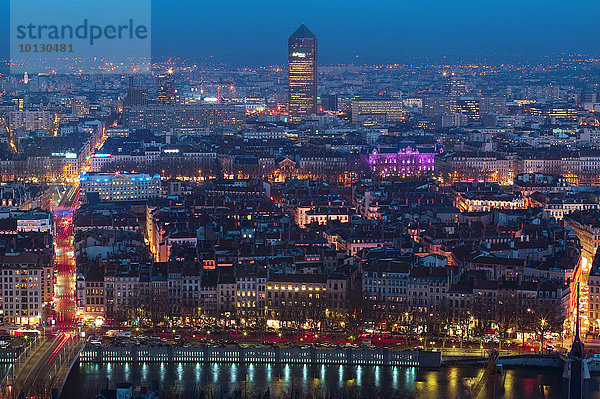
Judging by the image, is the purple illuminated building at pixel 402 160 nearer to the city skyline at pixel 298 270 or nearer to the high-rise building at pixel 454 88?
the city skyline at pixel 298 270

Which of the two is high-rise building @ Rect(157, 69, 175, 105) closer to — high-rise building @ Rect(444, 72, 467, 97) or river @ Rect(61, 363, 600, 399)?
high-rise building @ Rect(444, 72, 467, 97)

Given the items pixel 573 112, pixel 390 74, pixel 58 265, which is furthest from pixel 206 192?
pixel 390 74

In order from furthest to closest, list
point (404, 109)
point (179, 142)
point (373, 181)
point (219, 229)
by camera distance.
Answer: point (404, 109) < point (179, 142) < point (373, 181) < point (219, 229)

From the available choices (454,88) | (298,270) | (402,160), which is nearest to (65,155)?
(402,160)

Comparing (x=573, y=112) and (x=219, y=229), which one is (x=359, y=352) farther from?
(x=573, y=112)

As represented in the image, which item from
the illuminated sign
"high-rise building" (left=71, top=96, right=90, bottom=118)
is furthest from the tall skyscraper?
the illuminated sign
